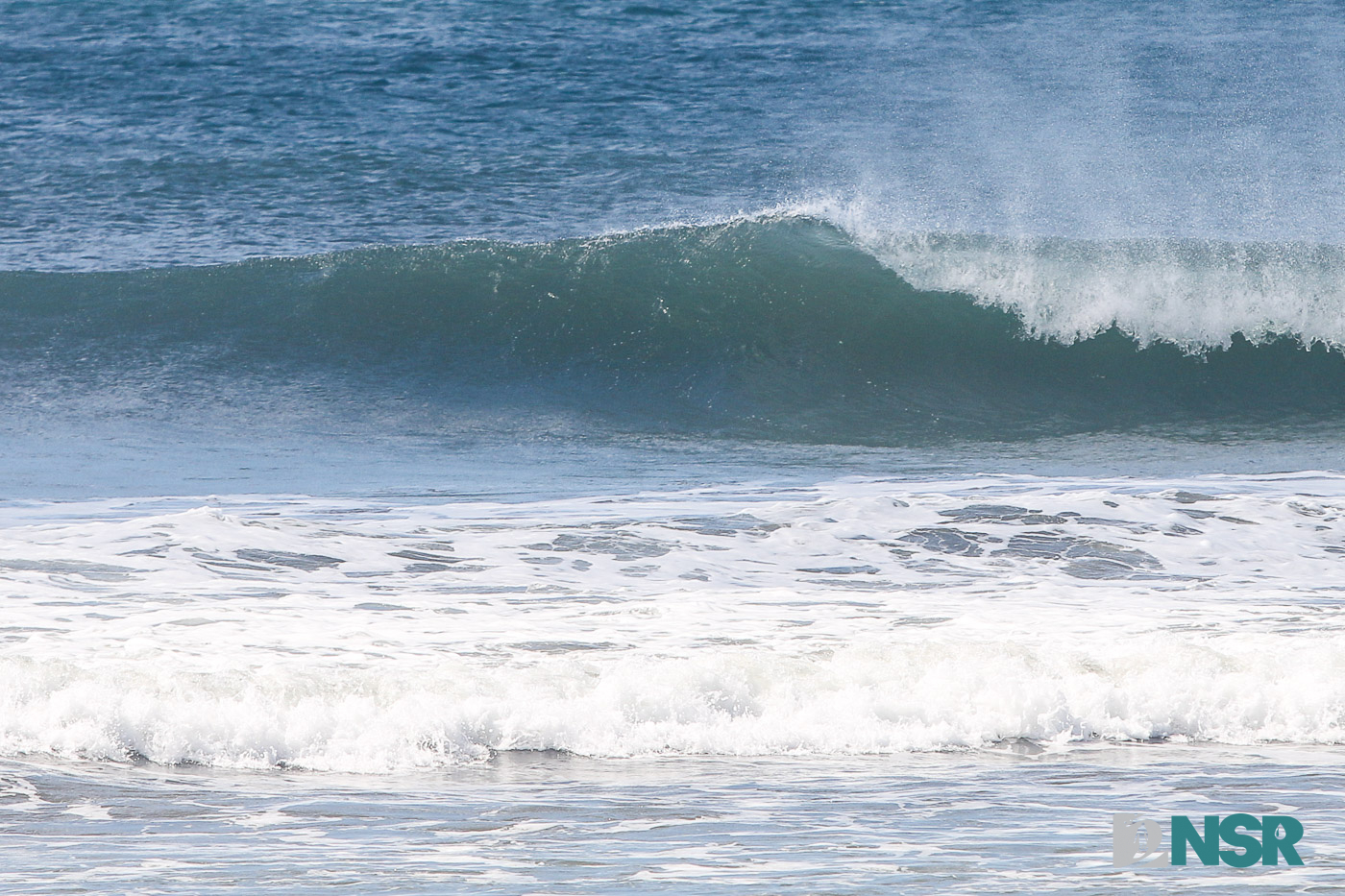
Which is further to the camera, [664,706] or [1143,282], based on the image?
[1143,282]

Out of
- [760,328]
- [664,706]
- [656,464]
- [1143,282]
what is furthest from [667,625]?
[1143,282]

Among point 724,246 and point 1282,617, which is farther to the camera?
point 724,246

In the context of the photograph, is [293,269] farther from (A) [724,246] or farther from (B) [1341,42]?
(B) [1341,42]

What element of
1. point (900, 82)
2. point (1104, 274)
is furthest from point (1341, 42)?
point (1104, 274)

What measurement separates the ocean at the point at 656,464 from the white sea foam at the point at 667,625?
2cm

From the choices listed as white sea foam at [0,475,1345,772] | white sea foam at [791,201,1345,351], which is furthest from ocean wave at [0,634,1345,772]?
white sea foam at [791,201,1345,351]

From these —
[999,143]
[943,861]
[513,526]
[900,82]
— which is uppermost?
[900,82]

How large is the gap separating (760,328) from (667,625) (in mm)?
6422

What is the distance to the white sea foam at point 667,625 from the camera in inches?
171

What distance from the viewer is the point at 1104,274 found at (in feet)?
38.9

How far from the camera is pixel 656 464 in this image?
861cm

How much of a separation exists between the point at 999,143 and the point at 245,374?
11.3m

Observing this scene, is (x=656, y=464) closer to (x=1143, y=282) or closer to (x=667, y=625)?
(x=667, y=625)

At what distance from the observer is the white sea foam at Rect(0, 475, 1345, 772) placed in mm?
4355
